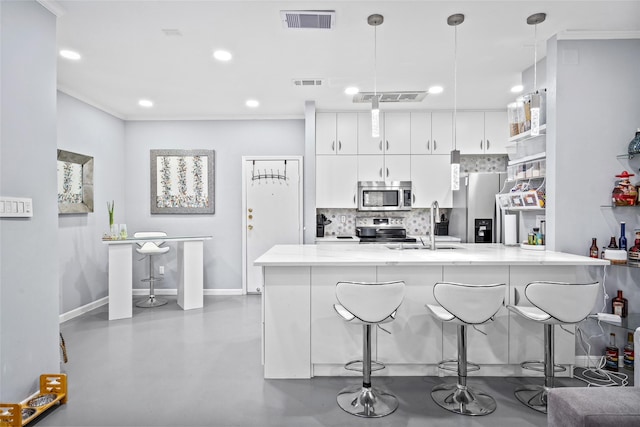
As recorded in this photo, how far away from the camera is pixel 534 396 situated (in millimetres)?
2361

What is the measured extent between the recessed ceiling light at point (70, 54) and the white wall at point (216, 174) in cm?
203

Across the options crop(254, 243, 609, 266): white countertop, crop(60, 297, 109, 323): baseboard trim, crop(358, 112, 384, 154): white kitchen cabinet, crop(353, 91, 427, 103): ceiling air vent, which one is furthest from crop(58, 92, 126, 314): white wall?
crop(358, 112, 384, 154): white kitchen cabinet

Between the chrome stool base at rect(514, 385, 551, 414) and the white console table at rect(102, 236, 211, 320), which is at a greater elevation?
the white console table at rect(102, 236, 211, 320)

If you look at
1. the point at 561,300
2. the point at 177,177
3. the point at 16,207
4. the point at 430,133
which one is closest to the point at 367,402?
the point at 561,300

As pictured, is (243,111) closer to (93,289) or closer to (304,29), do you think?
(304,29)

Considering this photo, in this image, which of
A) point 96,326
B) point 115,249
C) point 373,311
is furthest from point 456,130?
point 96,326

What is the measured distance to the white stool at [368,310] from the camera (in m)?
2.14

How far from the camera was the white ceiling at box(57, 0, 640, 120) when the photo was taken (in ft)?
8.32

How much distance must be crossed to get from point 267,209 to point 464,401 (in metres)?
3.63

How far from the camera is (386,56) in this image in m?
3.29

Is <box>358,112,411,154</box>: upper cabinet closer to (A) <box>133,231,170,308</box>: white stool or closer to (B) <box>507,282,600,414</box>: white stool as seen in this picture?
(A) <box>133,231,170,308</box>: white stool

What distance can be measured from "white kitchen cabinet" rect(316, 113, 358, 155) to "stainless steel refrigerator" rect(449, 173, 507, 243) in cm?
164

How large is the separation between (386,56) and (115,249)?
358 cm

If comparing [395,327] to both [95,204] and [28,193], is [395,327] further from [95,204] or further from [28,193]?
[95,204]
